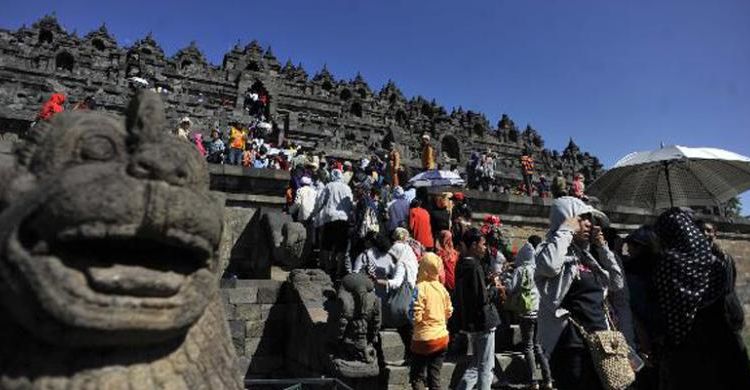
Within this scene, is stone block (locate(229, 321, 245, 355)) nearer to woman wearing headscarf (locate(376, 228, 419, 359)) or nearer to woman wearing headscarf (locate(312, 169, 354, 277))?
woman wearing headscarf (locate(312, 169, 354, 277))

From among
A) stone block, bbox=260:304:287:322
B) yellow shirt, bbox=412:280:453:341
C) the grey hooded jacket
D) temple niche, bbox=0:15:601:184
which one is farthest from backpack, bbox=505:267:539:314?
temple niche, bbox=0:15:601:184

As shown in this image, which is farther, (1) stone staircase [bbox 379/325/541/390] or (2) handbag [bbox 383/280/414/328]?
(2) handbag [bbox 383/280/414/328]

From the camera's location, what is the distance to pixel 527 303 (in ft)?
18.6

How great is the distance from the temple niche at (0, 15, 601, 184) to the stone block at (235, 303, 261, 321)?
1178 cm

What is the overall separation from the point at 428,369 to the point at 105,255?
146 inches

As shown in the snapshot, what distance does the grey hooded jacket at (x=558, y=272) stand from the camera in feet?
10.4

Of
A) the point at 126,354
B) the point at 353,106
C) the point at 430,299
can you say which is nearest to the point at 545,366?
the point at 430,299

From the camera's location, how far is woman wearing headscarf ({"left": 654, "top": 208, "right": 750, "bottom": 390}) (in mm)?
2705

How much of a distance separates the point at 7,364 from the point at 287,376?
4.70 metres

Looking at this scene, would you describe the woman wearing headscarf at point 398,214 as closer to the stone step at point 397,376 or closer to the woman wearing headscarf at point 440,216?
the woman wearing headscarf at point 440,216

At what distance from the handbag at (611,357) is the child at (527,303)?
7.32 feet

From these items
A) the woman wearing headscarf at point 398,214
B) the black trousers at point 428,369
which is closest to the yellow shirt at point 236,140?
the woman wearing headscarf at point 398,214

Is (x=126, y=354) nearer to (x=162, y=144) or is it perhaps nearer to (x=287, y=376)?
(x=162, y=144)

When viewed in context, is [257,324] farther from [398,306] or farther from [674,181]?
[674,181]
